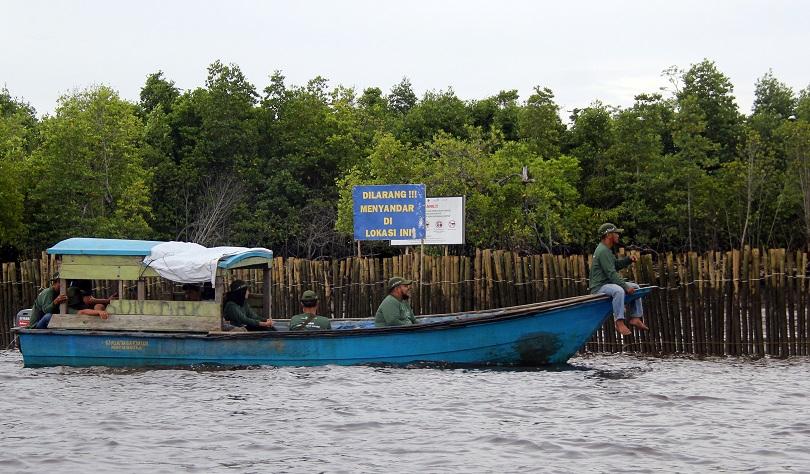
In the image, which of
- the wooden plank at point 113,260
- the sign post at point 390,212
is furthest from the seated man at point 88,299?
the sign post at point 390,212

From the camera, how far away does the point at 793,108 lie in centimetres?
7319

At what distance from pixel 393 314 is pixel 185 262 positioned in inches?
141

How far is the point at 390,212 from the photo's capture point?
25922 mm

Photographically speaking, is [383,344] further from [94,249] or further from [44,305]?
[44,305]

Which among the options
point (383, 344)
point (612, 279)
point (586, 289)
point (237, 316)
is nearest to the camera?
point (612, 279)

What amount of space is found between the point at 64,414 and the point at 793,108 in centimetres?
6617

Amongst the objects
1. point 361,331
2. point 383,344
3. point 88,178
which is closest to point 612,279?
point 383,344

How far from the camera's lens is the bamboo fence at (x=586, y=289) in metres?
19.8

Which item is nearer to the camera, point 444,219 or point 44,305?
point 44,305

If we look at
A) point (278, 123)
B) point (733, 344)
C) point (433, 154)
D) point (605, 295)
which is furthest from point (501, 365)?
point (278, 123)

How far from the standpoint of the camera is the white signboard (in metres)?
31.2

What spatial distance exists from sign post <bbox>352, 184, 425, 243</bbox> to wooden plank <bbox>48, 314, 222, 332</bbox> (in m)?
7.03

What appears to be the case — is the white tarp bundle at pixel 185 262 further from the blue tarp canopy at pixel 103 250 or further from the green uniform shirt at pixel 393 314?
the green uniform shirt at pixel 393 314

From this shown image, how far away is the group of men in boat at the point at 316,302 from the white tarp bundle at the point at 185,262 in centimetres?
83
